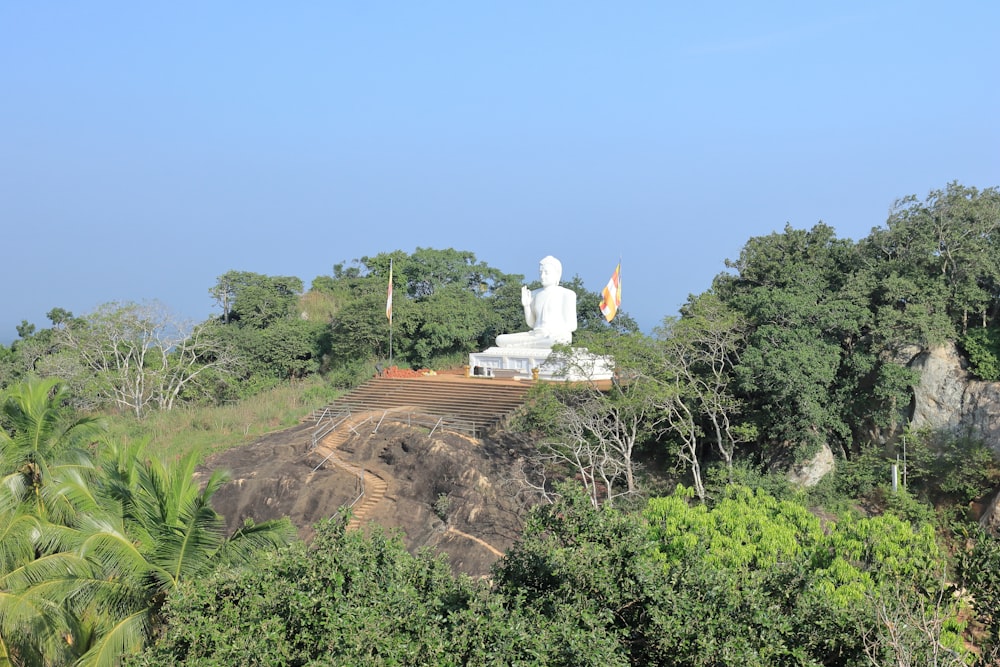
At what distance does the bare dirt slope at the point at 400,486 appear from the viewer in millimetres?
20547

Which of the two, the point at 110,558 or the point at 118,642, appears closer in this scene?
the point at 118,642

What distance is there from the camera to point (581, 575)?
33.2ft

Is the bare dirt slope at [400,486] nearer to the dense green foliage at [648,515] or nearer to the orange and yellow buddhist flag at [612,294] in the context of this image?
the dense green foliage at [648,515]

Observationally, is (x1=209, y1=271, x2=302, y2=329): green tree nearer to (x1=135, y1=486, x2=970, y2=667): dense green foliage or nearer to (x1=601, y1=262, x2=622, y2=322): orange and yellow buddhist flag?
(x1=601, y1=262, x2=622, y2=322): orange and yellow buddhist flag

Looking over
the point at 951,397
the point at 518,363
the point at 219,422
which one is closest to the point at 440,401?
the point at 518,363

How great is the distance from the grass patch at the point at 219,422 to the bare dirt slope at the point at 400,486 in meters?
2.12

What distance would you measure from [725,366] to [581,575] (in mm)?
15644

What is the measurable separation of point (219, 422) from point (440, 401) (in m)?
8.25

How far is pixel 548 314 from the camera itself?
1287 inches

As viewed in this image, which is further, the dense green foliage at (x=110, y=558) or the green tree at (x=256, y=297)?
the green tree at (x=256, y=297)

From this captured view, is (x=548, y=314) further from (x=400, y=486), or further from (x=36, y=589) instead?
(x=36, y=589)

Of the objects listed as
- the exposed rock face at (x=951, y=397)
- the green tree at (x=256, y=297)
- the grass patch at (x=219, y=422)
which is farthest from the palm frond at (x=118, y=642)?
the green tree at (x=256, y=297)

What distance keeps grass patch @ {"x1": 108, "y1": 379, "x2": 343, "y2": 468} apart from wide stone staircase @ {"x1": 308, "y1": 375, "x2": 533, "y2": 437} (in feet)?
5.52

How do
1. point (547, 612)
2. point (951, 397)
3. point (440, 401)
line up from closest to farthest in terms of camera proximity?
point (547, 612)
point (951, 397)
point (440, 401)
